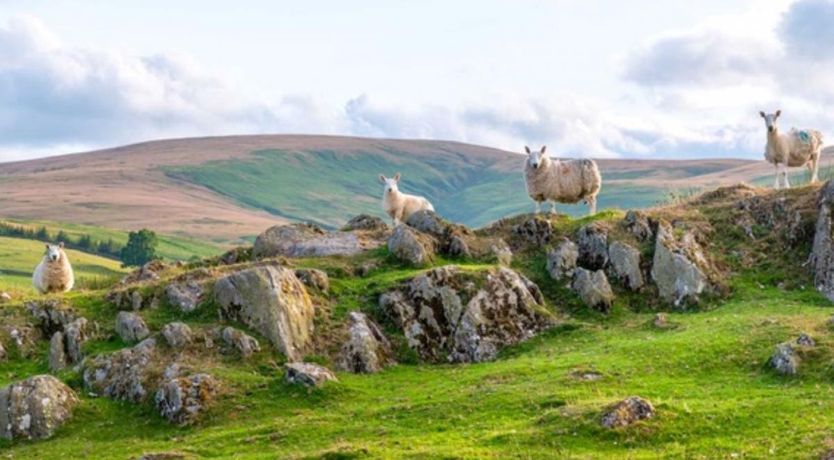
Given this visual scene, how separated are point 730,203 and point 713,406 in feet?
73.3

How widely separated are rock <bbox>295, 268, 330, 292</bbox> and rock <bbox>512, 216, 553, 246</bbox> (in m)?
9.88

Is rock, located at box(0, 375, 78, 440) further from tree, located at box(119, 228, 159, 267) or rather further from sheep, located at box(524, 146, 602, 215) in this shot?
tree, located at box(119, 228, 159, 267)

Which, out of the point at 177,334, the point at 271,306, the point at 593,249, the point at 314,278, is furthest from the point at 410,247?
the point at 177,334

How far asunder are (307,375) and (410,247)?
415 inches

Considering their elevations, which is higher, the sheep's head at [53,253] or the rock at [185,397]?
the sheep's head at [53,253]

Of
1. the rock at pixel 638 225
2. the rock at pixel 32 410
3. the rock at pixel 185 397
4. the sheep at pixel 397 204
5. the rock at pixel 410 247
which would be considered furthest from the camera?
the sheep at pixel 397 204

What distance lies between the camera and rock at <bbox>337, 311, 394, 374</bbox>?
32344 millimetres

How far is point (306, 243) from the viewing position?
138ft

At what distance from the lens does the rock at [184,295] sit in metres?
34.1

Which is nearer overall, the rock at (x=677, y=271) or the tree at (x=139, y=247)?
the rock at (x=677, y=271)

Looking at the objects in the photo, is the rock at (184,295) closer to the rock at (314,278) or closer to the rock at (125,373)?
the rock at (125,373)

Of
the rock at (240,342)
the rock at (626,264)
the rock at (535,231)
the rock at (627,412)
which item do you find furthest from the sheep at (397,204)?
the rock at (627,412)

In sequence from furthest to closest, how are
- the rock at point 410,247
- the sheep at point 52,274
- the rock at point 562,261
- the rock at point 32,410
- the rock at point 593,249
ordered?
the sheep at point 52,274
the rock at point 593,249
the rock at point 562,261
the rock at point 410,247
the rock at point 32,410

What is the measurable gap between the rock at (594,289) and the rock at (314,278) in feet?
32.9
